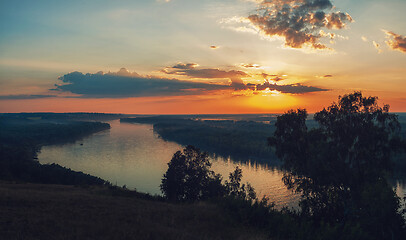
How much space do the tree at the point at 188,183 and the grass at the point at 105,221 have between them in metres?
19.2

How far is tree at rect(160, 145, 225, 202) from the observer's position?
4516 cm

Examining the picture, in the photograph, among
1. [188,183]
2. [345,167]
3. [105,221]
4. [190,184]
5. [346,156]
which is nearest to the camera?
[105,221]

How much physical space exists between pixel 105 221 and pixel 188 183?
2719 centimetres

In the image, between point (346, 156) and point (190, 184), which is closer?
point (346, 156)

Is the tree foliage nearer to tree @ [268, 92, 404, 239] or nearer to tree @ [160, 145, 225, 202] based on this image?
tree @ [160, 145, 225, 202]

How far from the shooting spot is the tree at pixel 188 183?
45156mm

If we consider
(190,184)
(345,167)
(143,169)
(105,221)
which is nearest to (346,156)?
(345,167)

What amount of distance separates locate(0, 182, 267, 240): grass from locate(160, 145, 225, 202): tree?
1918 cm

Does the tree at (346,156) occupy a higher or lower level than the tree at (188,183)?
higher

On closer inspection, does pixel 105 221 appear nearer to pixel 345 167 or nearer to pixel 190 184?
pixel 345 167

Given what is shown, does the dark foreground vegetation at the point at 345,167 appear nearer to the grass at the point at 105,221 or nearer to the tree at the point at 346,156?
the tree at the point at 346,156

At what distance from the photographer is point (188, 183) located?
46.0 meters

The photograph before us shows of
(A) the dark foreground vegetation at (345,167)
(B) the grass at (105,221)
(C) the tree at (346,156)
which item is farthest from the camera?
(C) the tree at (346,156)

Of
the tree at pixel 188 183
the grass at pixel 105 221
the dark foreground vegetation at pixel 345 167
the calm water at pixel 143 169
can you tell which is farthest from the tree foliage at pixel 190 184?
the grass at pixel 105 221
